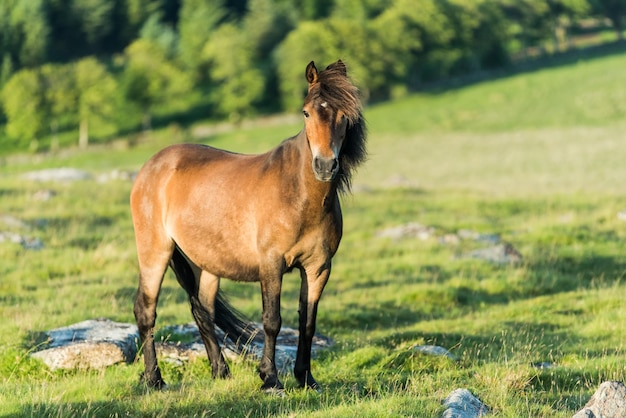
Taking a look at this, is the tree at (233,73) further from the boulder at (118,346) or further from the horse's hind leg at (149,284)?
the horse's hind leg at (149,284)

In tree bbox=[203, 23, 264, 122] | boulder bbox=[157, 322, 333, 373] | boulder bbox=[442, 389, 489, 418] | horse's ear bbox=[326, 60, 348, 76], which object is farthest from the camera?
tree bbox=[203, 23, 264, 122]

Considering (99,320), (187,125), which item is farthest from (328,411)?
(187,125)

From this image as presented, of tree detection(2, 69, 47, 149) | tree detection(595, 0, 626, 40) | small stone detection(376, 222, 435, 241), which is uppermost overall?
tree detection(595, 0, 626, 40)

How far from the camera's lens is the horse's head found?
7129mm

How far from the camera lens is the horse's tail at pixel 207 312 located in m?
9.46

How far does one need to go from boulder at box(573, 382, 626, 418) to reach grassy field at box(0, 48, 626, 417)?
1.63 feet

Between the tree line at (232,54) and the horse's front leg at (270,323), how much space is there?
88.7 m

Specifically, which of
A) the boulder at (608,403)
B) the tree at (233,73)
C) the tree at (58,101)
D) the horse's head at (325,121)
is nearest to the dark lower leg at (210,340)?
the horse's head at (325,121)

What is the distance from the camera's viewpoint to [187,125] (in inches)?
3974

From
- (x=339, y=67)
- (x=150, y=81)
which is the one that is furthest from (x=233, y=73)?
(x=339, y=67)

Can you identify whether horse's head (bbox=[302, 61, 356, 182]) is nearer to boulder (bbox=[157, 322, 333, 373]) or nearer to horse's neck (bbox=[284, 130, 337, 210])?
horse's neck (bbox=[284, 130, 337, 210])

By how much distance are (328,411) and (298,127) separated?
80241 millimetres

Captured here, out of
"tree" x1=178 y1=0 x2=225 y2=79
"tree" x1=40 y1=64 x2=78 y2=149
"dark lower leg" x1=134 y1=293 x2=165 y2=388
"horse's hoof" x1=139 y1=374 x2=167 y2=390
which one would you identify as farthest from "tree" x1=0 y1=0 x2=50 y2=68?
"horse's hoof" x1=139 y1=374 x2=167 y2=390

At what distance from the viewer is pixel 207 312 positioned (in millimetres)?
9578
